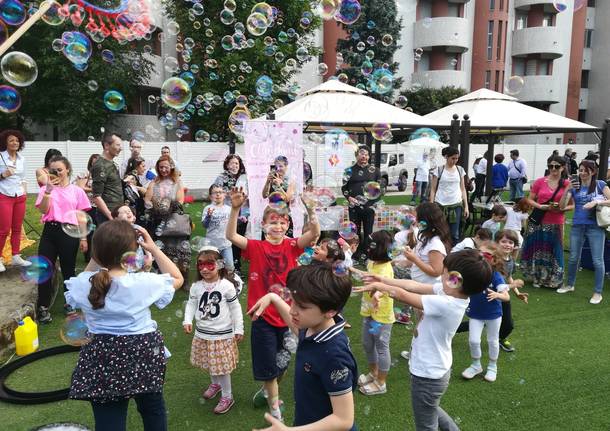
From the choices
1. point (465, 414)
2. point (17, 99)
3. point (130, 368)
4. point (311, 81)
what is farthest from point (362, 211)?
point (311, 81)

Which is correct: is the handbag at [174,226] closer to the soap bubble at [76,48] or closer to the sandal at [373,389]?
the soap bubble at [76,48]

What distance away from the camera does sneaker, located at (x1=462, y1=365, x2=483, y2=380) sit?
12.9ft

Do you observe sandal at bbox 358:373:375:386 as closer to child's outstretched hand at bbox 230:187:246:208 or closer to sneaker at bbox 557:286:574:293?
child's outstretched hand at bbox 230:187:246:208

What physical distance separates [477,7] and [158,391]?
33667mm

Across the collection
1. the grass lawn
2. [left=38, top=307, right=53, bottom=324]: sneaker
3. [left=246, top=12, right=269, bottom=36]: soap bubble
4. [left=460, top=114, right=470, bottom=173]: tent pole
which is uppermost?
[left=246, top=12, right=269, bottom=36]: soap bubble

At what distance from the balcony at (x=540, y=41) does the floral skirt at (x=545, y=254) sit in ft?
93.9

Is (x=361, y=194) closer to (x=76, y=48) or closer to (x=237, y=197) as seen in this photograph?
(x=76, y=48)

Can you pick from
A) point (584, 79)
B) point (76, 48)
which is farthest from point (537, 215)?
point (584, 79)

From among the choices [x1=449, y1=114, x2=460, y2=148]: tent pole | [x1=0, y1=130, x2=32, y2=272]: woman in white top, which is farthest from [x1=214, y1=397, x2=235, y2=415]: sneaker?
[x1=449, y1=114, x2=460, y2=148]: tent pole

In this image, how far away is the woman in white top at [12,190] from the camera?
5641 millimetres

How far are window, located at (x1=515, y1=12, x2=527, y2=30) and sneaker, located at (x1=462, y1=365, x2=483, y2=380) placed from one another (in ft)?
109

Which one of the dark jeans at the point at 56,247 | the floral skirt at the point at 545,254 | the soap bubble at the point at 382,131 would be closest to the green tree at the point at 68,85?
the soap bubble at the point at 382,131

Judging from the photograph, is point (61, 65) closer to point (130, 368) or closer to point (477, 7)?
point (130, 368)

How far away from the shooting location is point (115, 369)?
7.29ft
